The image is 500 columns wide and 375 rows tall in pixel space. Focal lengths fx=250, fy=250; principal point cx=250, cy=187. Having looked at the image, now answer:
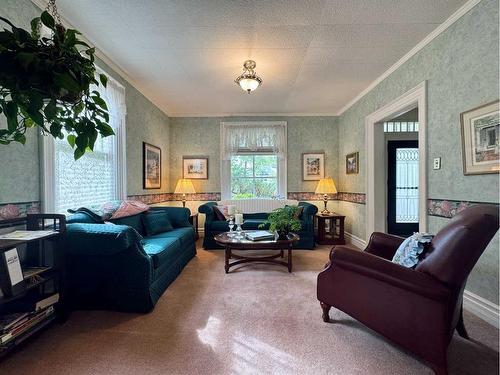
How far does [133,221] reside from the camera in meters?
3.09

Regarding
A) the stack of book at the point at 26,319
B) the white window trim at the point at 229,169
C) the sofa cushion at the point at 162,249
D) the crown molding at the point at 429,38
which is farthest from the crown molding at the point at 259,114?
the stack of book at the point at 26,319

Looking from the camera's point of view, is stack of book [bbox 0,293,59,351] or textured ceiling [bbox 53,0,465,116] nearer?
stack of book [bbox 0,293,59,351]

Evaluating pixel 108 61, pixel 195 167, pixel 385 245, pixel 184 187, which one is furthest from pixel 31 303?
pixel 195 167

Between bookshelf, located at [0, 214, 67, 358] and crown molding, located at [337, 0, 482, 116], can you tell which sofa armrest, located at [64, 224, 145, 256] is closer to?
bookshelf, located at [0, 214, 67, 358]

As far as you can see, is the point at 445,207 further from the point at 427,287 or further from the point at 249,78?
the point at 249,78

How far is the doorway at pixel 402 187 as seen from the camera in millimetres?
5160

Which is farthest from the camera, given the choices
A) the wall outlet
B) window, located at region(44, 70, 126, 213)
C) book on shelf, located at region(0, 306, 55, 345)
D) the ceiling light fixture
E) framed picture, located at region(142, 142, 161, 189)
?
framed picture, located at region(142, 142, 161, 189)

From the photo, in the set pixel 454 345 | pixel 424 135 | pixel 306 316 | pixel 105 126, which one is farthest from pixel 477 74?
pixel 105 126

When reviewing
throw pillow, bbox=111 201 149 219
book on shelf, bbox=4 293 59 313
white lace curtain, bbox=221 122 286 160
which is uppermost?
white lace curtain, bbox=221 122 286 160

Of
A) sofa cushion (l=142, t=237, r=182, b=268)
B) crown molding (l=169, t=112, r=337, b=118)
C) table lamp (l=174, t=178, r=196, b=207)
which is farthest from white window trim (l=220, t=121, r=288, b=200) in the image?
sofa cushion (l=142, t=237, r=182, b=268)

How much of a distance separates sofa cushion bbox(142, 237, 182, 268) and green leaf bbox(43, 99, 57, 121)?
1.62 m

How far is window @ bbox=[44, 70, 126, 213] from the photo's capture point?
7.19ft

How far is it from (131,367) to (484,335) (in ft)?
8.02

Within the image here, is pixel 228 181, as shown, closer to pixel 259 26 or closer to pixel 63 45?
pixel 259 26
